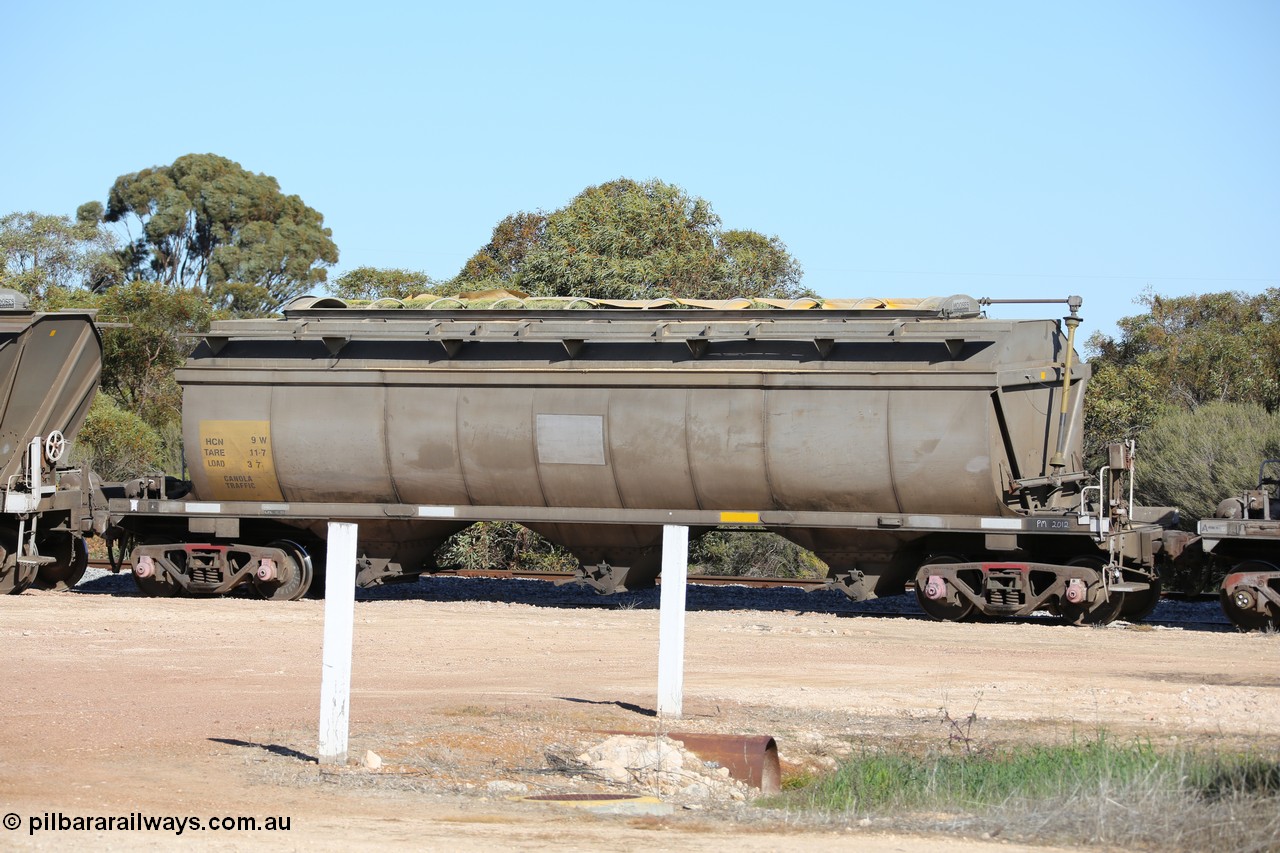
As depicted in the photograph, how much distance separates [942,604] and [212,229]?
5555 centimetres

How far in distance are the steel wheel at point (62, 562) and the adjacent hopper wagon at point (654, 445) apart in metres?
1.39

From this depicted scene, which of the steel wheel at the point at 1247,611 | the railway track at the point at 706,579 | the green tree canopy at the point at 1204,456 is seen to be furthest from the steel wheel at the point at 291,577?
the green tree canopy at the point at 1204,456

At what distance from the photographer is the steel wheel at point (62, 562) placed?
19.3 metres

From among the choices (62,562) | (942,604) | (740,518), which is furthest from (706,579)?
(62,562)

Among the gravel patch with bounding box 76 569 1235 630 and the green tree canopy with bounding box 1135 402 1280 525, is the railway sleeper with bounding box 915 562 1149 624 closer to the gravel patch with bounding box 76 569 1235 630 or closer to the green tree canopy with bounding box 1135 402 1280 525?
the gravel patch with bounding box 76 569 1235 630

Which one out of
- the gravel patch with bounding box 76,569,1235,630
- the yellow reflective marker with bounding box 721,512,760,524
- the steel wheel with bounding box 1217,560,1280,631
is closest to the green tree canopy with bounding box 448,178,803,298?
the gravel patch with bounding box 76,569,1235,630

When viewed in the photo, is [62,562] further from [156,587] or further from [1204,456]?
[1204,456]

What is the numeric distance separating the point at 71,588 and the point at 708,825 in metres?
15.1

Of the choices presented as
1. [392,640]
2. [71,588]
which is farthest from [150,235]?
[392,640]

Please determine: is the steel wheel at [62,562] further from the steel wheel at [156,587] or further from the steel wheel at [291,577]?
the steel wheel at [291,577]

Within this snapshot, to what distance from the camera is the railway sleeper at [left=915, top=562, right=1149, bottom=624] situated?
15.7 meters

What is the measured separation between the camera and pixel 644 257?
110ft

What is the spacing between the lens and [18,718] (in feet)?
30.5

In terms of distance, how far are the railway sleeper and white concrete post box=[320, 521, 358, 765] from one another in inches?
363
